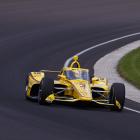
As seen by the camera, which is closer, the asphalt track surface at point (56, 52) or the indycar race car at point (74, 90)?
the asphalt track surface at point (56, 52)

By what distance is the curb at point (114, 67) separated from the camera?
2313 cm

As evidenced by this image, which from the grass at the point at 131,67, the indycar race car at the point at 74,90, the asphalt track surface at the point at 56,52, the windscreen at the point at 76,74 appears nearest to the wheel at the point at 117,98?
the indycar race car at the point at 74,90

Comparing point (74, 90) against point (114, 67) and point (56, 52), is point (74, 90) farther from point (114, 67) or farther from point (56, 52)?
point (56, 52)

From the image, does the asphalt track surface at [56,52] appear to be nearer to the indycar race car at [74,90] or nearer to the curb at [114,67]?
the indycar race car at [74,90]

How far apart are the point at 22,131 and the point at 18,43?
16.9 m

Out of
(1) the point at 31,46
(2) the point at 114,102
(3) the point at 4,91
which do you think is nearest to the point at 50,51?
(1) the point at 31,46

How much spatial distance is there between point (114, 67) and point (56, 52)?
11.9 ft

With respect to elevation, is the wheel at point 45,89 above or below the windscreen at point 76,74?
below

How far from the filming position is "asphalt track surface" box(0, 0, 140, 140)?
16609 mm

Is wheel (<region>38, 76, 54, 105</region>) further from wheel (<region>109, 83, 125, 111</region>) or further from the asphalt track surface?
wheel (<region>109, 83, 125, 111</region>)

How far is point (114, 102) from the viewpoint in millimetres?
19969

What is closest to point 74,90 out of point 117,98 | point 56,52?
point 117,98

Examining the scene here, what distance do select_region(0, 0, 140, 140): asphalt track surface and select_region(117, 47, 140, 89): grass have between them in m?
1.17

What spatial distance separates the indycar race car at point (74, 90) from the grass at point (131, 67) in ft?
12.5
